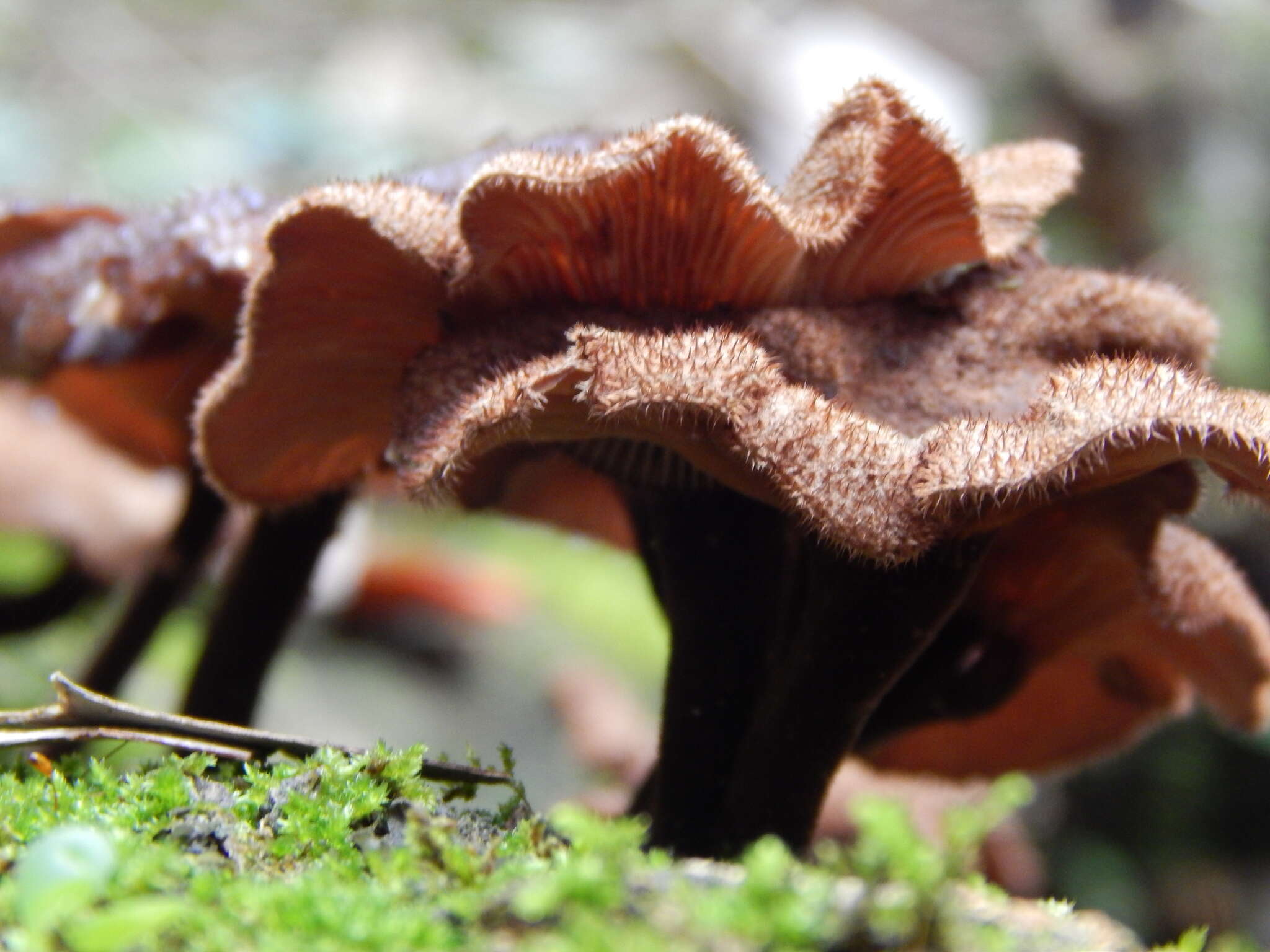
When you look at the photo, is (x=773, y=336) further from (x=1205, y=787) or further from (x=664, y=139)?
(x=1205, y=787)

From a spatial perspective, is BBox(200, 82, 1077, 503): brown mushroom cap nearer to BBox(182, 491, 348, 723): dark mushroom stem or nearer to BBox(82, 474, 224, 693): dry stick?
BBox(182, 491, 348, 723): dark mushroom stem

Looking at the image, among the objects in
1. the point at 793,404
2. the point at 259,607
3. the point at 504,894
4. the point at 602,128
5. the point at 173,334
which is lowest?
the point at 504,894

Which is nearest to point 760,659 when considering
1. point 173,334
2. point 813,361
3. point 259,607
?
point 813,361

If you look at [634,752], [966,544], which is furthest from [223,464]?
[634,752]

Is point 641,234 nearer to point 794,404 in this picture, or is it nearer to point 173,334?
point 794,404

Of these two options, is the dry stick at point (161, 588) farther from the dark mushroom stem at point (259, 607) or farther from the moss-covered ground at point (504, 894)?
the moss-covered ground at point (504, 894)

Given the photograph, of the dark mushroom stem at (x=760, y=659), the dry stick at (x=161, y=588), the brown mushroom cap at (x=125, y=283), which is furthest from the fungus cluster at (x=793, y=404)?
the dry stick at (x=161, y=588)
